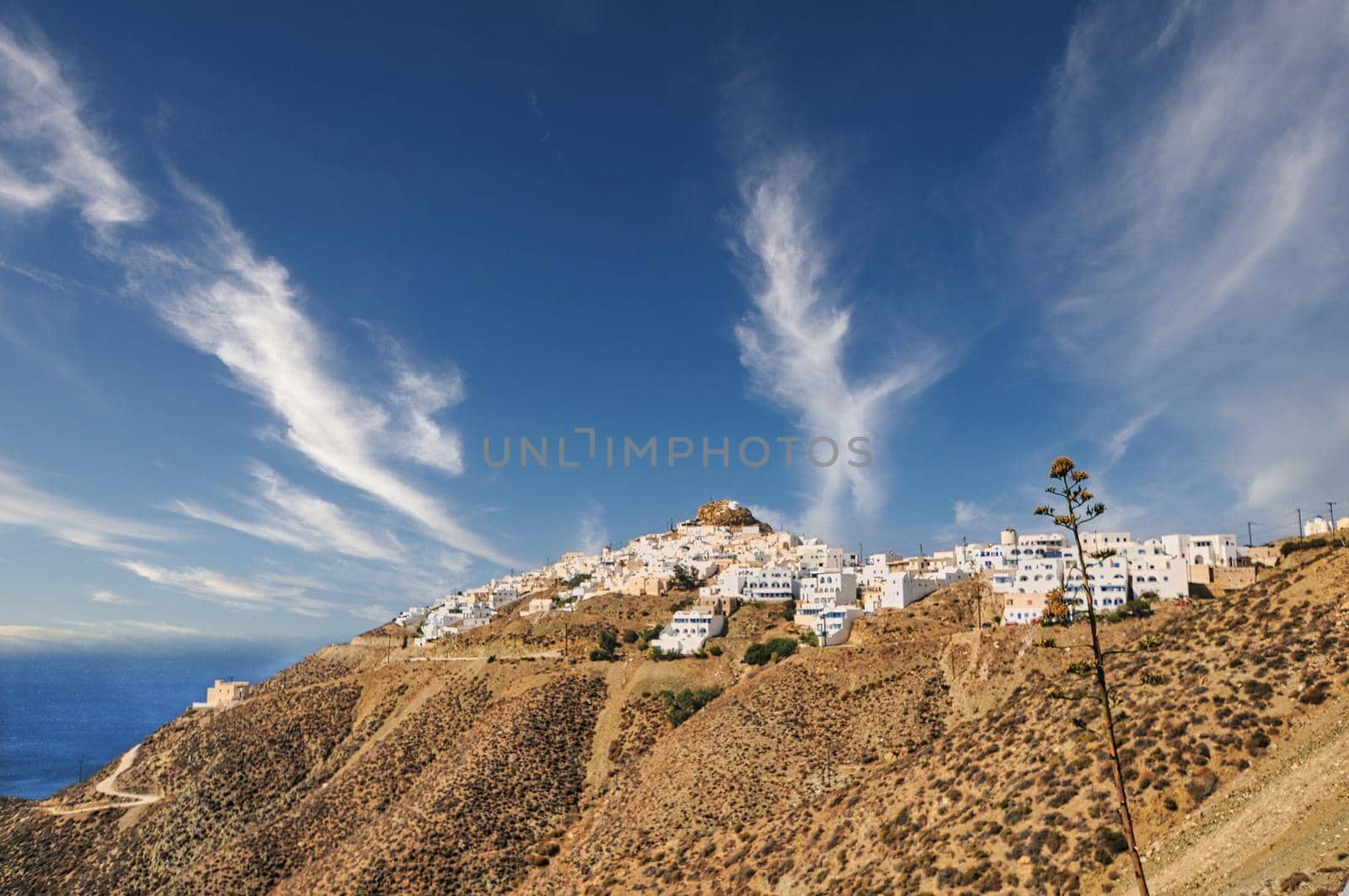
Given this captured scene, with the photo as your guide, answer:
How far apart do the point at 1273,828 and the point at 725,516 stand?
473 feet

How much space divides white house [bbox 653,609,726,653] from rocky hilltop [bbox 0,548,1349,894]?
253 cm

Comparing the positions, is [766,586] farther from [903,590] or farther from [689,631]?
[903,590]

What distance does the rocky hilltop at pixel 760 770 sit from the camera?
22.7 metres

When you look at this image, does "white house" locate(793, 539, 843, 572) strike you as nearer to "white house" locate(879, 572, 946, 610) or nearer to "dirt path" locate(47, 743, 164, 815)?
"white house" locate(879, 572, 946, 610)

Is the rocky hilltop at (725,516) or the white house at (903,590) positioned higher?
the rocky hilltop at (725,516)

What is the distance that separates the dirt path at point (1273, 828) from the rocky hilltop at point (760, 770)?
87 mm

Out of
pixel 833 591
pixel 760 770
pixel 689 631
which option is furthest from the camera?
pixel 833 591

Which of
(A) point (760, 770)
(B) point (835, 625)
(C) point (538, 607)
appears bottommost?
(A) point (760, 770)

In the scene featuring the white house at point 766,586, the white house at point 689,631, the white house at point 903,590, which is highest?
the white house at point 766,586

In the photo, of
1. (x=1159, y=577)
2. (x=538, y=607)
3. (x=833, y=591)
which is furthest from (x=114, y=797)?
(x=1159, y=577)

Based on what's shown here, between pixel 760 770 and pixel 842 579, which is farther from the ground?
pixel 842 579

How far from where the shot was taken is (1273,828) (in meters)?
19.5

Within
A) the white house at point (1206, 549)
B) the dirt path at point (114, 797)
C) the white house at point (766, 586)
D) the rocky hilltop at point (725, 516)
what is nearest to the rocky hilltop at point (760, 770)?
the dirt path at point (114, 797)

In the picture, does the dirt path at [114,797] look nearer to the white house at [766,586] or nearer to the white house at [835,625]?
the white house at [766,586]
